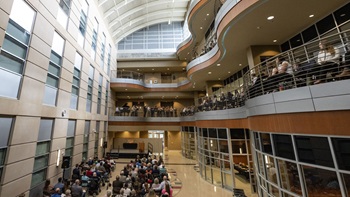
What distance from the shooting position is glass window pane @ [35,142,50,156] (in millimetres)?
7643

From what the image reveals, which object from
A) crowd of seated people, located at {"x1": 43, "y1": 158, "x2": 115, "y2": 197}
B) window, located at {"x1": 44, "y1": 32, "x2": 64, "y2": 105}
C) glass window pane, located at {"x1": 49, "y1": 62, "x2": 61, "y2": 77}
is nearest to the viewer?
crowd of seated people, located at {"x1": 43, "y1": 158, "x2": 115, "y2": 197}

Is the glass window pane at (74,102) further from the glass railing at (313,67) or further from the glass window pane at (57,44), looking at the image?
the glass railing at (313,67)

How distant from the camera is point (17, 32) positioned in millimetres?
6488

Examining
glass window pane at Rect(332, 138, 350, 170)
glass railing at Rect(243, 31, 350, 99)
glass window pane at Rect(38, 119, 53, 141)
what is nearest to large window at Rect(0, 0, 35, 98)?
glass window pane at Rect(38, 119, 53, 141)

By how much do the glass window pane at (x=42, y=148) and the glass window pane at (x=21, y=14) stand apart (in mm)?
5201

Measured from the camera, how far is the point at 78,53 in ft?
38.9

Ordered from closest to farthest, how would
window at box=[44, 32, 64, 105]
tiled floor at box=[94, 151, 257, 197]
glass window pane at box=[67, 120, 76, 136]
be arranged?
1. window at box=[44, 32, 64, 105]
2. tiled floor at box=[94, 151, 257, 197]
3. glass window pane at box=[67, 120, 76, 136]

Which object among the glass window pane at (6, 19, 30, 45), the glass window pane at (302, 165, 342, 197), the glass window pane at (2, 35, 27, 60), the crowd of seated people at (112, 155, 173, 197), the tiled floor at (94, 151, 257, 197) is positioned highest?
the glass window pane at (6, 19, 30, 45)

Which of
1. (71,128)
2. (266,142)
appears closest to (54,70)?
(71,128)

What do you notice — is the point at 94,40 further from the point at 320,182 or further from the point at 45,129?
the point at 320,182

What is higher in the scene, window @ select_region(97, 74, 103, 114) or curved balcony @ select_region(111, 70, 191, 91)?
curved balcony @ select_region(111, 70, 191, 91)

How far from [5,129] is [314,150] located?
9.67m

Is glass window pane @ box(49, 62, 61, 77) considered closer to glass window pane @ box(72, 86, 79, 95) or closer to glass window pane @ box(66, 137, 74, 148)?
glass window pane @ box(72, 86, 79, 95)

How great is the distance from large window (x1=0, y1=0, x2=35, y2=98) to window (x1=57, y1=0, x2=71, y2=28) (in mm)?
2411
